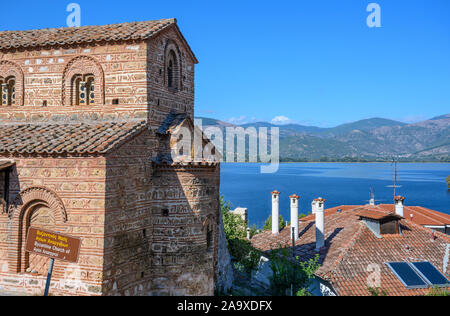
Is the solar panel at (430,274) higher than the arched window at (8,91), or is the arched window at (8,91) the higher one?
the arched window at (8,91)

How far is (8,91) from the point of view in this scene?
12.2 m

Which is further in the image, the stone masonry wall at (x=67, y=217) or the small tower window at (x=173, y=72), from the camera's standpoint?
the small tower window at (x=173, y=72)

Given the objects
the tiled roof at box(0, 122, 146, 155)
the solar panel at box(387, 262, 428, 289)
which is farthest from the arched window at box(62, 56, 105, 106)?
the solar panel at box(387, 262, 428, 289)

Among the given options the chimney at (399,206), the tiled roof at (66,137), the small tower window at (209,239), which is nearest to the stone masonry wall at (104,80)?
the tiled roof at (66,137)

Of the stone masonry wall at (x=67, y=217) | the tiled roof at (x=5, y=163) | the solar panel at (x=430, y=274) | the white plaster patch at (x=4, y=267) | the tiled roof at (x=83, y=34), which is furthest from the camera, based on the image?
the solar panel at (x=430, y=274)

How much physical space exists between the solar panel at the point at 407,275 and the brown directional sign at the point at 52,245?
40.5 ft

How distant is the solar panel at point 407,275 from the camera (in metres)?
14.4

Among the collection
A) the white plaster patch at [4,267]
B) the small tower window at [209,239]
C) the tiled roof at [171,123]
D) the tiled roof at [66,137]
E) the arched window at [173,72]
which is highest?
the arched window at [173,72]

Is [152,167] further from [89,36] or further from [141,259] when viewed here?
[89,36]

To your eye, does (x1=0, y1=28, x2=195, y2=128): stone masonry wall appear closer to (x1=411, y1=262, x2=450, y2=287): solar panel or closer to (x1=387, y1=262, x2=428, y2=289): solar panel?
(x1=387, y1=262, x2=428, y2=289): solar panel

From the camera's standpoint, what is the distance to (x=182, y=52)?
12.9 meters

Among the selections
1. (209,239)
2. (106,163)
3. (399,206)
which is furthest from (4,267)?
(399,206)

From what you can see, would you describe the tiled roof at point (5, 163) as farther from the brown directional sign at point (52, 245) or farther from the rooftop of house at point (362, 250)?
the rooftop of house at point (362, 250)
